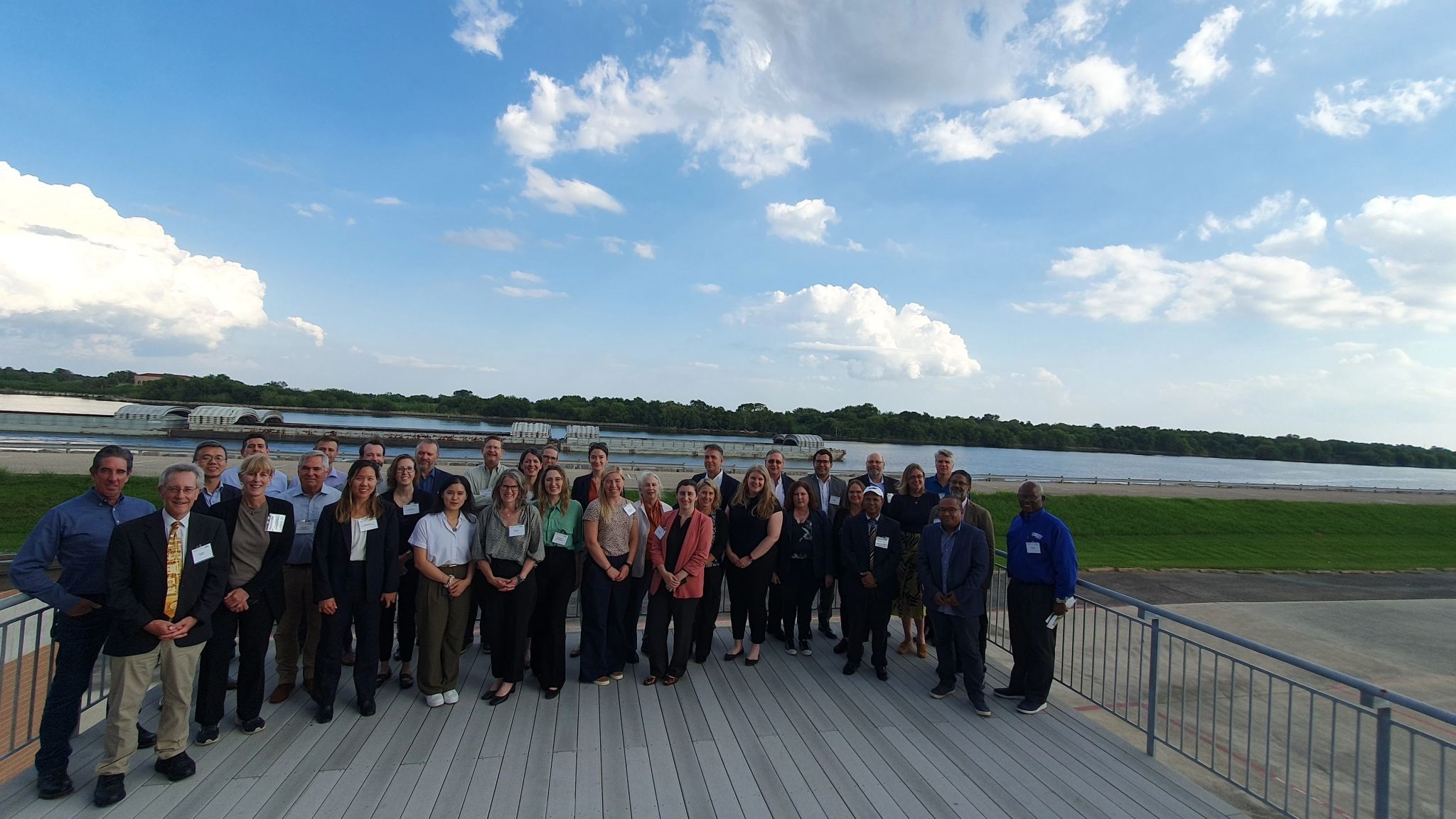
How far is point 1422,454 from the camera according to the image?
110 meters

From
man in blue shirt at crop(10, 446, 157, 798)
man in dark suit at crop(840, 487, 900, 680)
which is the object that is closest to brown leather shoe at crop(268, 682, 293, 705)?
man in blue shirt at crop(10, 446, 157, 798)

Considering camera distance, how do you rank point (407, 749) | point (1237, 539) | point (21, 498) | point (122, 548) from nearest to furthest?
point (122, 548) < point (407, 749) < point (21, 498) < point (1237, 539)

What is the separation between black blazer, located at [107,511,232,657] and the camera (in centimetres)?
292

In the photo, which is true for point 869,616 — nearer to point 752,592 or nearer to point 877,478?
point 752,592

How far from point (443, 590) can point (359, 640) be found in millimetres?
568

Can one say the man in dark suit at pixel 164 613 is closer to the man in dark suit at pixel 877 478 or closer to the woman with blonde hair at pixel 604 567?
the woman with blonde hair at pixel 604 567

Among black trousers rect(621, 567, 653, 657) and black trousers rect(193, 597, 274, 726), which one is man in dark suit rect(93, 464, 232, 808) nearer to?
black trousers rect(193, 597, 274, 726)

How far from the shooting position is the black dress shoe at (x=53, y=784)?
2.98 meters

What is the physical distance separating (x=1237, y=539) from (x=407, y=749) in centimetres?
2545

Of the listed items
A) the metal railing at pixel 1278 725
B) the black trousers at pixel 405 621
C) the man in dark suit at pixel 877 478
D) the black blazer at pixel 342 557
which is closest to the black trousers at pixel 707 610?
the man in dark suit at pixel 877 478

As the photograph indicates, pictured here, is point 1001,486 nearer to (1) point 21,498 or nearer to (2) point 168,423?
(1) point 21,498

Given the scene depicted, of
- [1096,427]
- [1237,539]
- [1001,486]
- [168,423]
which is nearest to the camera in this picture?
[1237,539]

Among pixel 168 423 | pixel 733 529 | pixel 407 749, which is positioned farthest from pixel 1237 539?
pixel 168 423

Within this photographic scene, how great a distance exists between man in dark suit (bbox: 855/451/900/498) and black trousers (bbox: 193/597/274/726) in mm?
4448
